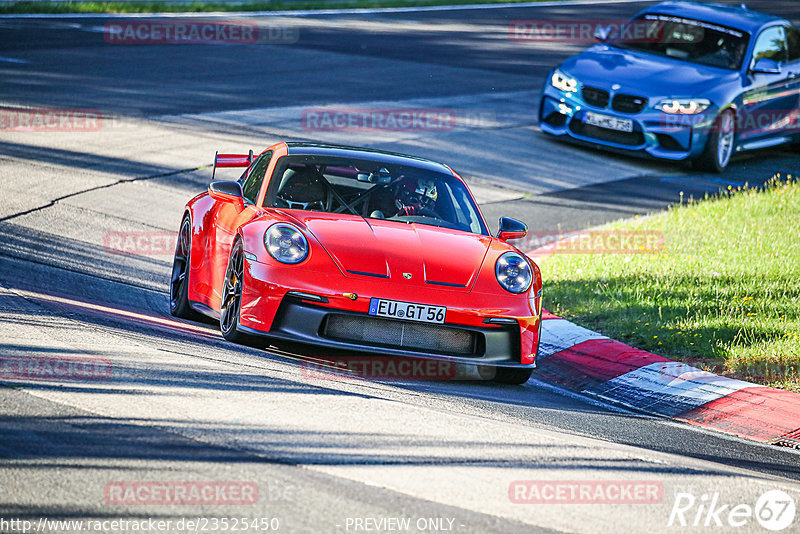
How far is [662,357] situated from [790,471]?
7.10ft

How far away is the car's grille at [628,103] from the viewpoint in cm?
1530

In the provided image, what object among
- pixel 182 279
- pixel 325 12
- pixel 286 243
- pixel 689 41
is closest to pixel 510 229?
pixel 286 243

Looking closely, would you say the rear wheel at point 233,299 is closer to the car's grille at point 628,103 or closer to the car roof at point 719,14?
the car's grille at point 628,103

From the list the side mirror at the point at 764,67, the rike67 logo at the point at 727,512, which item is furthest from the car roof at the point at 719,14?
the rike67 logo at the point at 727,512

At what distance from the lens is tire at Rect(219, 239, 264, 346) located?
679cm

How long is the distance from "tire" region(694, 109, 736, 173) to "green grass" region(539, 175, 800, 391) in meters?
2.90

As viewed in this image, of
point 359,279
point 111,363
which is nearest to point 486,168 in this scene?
point 359,279

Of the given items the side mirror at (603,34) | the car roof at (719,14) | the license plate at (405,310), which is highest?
the car roof at (719,14)

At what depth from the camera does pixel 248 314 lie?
6.65 meters

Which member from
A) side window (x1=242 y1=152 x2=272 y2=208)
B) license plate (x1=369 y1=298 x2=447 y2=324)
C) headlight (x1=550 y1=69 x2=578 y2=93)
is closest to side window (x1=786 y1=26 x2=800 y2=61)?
headlight (x1=550 y1=69 x2=578 y2=93)

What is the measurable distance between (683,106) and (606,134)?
1.10 meters

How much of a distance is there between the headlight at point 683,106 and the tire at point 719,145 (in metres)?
0.35

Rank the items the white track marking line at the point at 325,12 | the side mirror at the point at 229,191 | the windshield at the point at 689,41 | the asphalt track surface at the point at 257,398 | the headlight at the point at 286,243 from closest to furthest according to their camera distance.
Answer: the asphalt track surface at the point at 257,398
the headlight at the point at 286,243
the side mirror at the point at 229,191
the windshield at the point at 689,41
the white track marking line at the point at 325,12

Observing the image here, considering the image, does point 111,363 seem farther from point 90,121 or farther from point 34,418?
point 90,121
